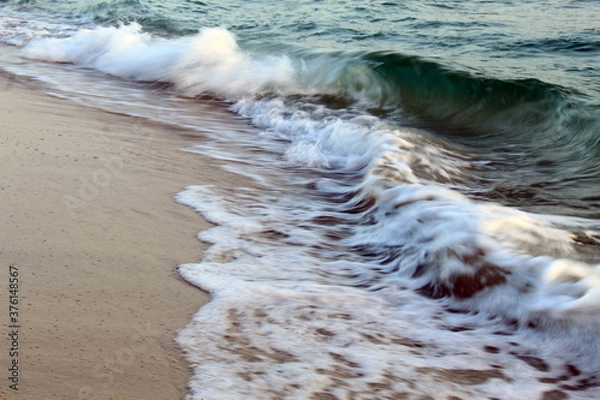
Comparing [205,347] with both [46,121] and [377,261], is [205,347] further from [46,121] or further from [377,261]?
[46,121]

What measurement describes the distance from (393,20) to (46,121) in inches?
233

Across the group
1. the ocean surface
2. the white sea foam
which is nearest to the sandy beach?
the ocean surface

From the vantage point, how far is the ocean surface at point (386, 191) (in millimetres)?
2197

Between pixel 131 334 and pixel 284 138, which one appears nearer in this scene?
pixel 131 334

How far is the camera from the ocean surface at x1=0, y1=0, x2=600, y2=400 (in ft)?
7.21

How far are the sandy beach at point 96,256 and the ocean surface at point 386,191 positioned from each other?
12cm

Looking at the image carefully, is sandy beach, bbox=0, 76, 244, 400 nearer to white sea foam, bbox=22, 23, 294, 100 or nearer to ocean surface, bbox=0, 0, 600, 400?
ocean surface, bbox=0, 0, 600, 400

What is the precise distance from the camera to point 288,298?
8.32 feet

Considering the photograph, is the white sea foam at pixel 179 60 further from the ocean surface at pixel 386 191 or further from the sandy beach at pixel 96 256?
the sandy beach at pixel 96 256

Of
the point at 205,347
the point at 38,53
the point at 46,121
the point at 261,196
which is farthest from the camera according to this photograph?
the point at 38,53

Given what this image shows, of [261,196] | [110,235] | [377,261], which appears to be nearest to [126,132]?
[261,196]

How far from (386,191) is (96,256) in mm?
1604

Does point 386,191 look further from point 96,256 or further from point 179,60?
point 179,60

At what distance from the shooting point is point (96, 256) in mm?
2725
